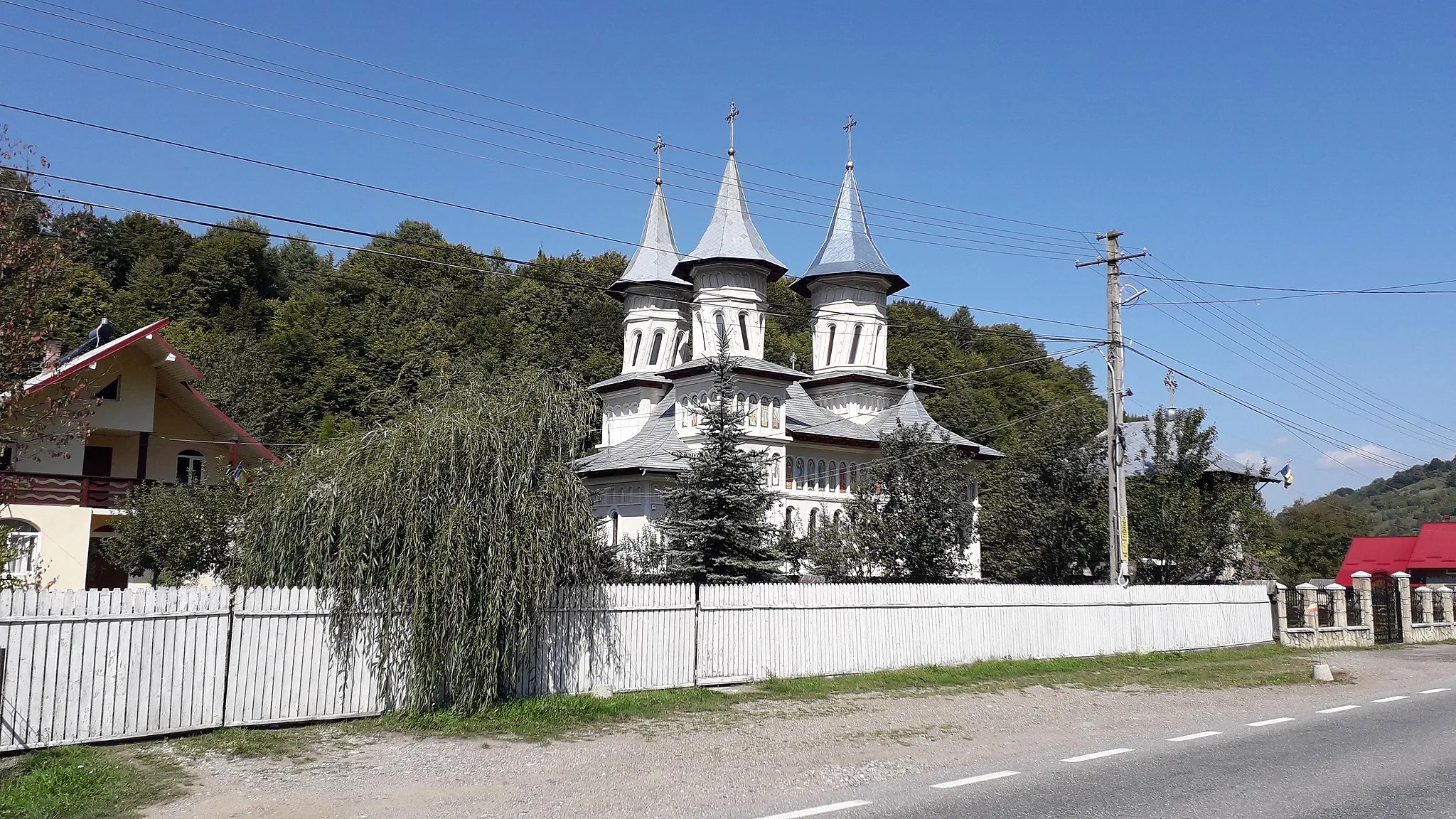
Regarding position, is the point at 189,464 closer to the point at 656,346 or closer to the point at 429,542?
the point at 656,346

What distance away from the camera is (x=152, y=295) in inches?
2785

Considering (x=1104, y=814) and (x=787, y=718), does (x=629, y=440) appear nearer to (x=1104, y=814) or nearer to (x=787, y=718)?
(x=787, y=718)

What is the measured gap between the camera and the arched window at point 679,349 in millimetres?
50062

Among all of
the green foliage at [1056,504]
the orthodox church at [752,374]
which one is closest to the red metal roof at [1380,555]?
the orthodox church at [752,374]

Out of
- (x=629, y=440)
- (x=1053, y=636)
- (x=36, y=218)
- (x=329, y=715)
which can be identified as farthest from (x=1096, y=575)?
(x=36, y=218)

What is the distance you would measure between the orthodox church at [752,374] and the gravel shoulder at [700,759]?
697 inches

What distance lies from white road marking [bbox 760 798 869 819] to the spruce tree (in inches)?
441

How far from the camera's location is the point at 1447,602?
34.4 metres

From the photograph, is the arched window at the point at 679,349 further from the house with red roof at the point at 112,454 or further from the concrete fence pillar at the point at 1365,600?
the concrete fence pillar at the point at 1365,600

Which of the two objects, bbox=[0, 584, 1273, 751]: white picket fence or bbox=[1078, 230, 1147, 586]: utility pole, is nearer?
bbox=[0, 584, 1273, 751]: white picket fence

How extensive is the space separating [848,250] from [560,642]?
120 feet

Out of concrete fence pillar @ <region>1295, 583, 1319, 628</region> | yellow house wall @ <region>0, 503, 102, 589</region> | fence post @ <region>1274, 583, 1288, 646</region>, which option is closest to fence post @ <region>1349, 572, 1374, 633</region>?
concrete fence pillar @ <region>1295, 583, 1319, 628</region>

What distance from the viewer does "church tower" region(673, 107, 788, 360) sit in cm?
4247

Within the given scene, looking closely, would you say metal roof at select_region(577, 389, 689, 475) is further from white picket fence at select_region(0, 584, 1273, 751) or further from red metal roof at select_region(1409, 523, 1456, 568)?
red metal roof at select_region(1409, 523, 1456, 568)
